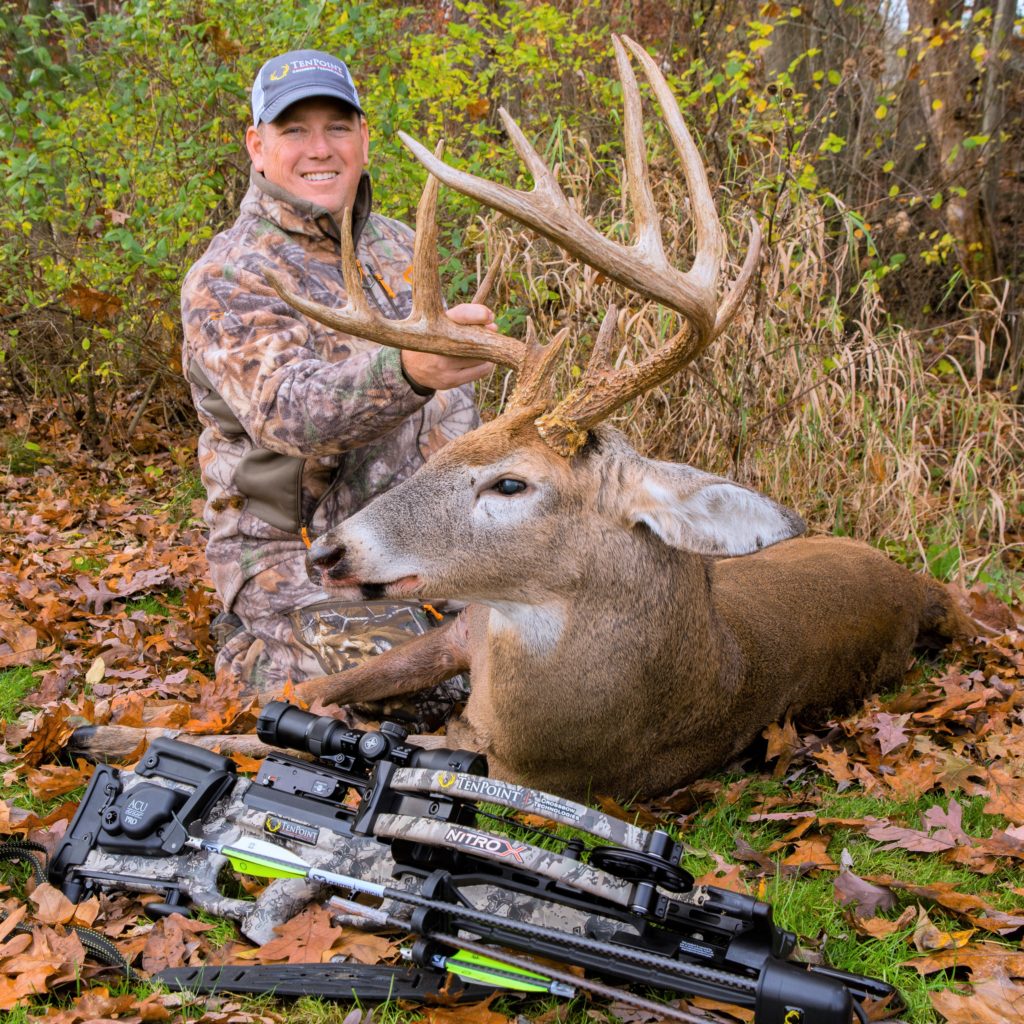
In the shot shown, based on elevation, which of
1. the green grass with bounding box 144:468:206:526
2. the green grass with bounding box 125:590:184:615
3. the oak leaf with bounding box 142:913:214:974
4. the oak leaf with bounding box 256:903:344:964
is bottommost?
the green grass with bounding box 125:590:184:615

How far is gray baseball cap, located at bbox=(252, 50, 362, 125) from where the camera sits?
15.7 feet

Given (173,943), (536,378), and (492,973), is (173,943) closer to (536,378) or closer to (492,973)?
(492,973)

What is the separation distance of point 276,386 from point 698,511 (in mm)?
1695

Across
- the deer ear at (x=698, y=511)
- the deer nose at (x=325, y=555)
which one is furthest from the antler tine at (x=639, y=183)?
the deer nose at (x=325, y=555)

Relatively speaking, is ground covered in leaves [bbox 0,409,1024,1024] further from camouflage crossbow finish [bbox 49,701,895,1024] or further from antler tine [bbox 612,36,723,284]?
antler tine [bbox 612,36,723,284]

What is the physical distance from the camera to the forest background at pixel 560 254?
6547mm

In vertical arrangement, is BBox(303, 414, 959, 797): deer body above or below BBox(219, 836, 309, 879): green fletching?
above

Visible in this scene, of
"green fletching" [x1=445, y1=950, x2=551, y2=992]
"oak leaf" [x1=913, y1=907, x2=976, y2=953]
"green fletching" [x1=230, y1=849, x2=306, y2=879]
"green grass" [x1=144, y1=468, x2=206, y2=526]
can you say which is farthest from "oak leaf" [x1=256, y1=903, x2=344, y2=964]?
"green grass" [x1=144, y1=468, x2=206, y2=526]

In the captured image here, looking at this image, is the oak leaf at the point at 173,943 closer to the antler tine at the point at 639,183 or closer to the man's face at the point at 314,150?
the antler tine at the point at 639,183

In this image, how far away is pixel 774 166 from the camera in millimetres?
6973

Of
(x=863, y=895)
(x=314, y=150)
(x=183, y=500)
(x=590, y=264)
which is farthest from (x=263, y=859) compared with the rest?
(x=183, y=500)

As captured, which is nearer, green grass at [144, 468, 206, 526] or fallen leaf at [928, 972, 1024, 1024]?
fallen leaf at [928, 972, 1024, 1024]

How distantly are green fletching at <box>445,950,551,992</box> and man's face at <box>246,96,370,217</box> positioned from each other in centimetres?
338

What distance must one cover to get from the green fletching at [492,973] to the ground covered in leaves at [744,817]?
105mm
